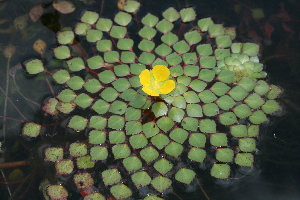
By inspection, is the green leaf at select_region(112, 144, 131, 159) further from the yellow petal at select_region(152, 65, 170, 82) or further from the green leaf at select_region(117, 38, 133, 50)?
the green leaf at select_region(117, 38, 133, 50)

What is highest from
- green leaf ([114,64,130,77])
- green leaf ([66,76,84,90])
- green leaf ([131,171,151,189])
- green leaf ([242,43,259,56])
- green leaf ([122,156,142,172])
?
green leaf ([242,43,259,56])

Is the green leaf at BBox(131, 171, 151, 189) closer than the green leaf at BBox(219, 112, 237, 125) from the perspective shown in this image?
Yes

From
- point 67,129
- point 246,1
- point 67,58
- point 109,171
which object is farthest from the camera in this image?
point 246,1

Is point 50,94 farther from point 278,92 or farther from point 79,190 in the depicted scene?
point 278,92

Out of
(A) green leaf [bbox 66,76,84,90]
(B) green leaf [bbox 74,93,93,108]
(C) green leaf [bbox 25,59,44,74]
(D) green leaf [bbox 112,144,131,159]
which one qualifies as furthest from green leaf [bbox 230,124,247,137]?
(C) green leaf [bbox 25,59,44,74]

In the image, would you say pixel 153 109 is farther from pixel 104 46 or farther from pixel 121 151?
pixel 104 46

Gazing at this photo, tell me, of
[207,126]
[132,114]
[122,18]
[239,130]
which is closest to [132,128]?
[132,114]

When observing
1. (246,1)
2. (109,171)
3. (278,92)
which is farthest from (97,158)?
(246,1)

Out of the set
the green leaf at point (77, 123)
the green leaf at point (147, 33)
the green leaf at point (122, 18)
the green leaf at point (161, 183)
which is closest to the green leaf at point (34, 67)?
the green leaf at point (77, 123)

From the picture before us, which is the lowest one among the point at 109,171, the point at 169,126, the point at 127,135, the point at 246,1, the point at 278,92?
the point at 109,171
